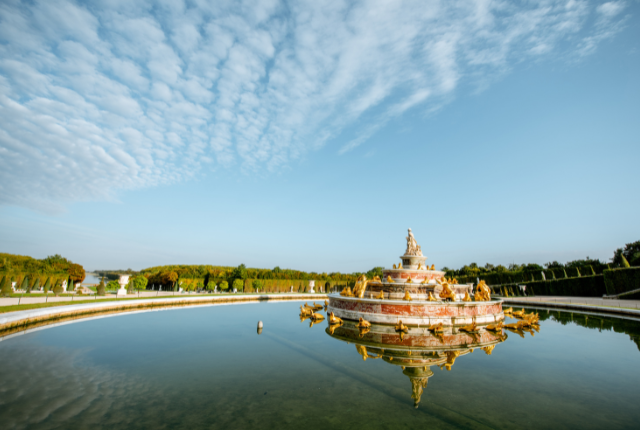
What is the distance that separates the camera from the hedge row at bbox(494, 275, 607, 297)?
135ft

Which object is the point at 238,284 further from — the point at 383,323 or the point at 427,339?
the point at 427,339

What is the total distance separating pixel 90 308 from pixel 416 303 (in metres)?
24.3

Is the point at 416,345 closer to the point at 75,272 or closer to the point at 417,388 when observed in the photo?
the point at 417,388

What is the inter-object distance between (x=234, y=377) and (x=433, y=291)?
19400 mm

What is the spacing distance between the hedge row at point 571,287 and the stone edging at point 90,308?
134ft

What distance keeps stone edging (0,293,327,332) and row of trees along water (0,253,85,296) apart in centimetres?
617

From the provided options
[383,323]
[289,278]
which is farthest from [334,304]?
[289,278]

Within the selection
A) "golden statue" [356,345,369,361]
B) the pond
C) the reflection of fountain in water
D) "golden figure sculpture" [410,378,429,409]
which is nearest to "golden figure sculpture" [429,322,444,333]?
the reflection of fountain in water

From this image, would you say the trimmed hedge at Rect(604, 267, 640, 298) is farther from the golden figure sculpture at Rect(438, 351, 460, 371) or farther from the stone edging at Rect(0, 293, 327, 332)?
the stone edging at Rect(0, 293, 327, 332)

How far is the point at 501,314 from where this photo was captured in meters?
22.9

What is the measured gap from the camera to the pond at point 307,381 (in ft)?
24.1

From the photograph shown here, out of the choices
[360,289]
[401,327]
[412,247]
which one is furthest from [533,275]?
[401,327]

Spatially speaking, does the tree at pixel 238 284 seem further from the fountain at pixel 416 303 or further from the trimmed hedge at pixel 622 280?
the trimmed hedge at pixel 622 280

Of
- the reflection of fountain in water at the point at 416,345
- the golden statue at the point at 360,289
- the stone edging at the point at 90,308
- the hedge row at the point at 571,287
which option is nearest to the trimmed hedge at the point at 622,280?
the hedge row at the point at 571,287
